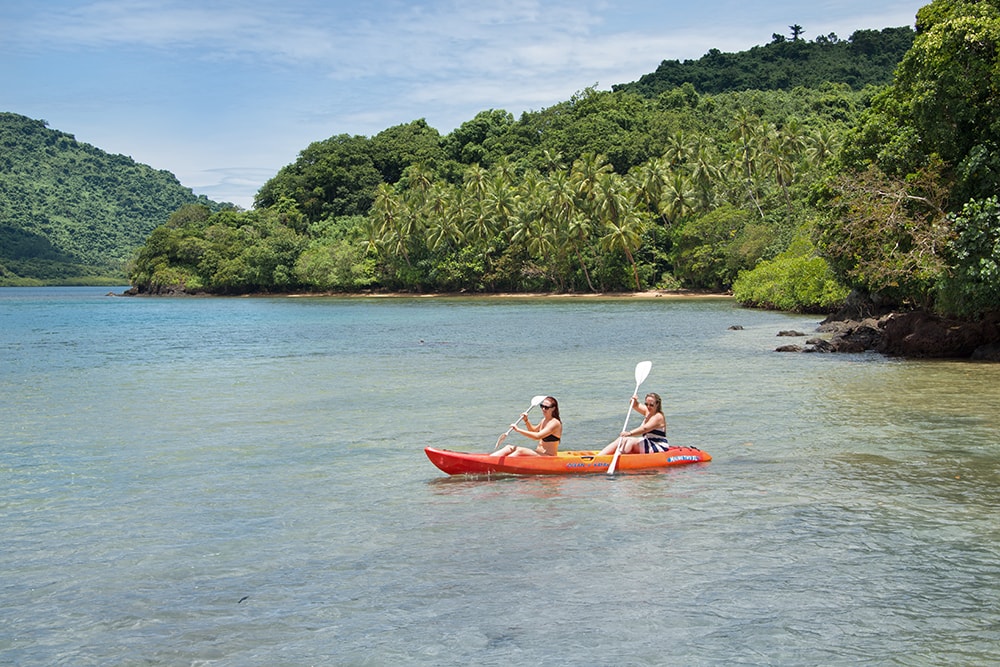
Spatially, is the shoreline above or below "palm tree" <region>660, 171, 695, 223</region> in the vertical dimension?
below

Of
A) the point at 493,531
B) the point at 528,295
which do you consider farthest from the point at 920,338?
the point at 528,295

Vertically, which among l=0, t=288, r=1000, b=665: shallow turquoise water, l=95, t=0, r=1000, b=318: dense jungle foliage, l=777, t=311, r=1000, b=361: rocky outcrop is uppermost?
l=95, t=0, r=1000, b=318: dense jungle foliage

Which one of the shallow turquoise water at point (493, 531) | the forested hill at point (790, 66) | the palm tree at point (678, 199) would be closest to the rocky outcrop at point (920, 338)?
the shallow turquoise water at point (493, 531)

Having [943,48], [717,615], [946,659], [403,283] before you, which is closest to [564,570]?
[717,615]

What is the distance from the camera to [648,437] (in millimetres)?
14367

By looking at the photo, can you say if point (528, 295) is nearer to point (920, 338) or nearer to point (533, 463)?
point (920, 338)

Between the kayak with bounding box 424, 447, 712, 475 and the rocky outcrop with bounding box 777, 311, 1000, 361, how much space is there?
18.0 m

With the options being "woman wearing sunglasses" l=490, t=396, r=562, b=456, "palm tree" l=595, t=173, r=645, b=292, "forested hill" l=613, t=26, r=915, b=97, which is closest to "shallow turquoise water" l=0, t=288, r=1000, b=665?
"woman wearing sunglasses" l=490, t=396, r=562, b=456

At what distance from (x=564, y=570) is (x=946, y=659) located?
3.63 metres

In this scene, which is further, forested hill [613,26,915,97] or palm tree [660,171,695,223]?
forested hill [613,26,915,97]

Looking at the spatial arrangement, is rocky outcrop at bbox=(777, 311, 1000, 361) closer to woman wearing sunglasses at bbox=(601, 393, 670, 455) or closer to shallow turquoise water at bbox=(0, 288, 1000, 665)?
shallow turquoise water at bbox=(0, 288, 1000, 665)

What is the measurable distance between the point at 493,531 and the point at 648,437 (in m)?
4.14

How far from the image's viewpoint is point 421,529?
443 inches

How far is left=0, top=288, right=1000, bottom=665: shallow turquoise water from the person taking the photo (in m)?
7.89
